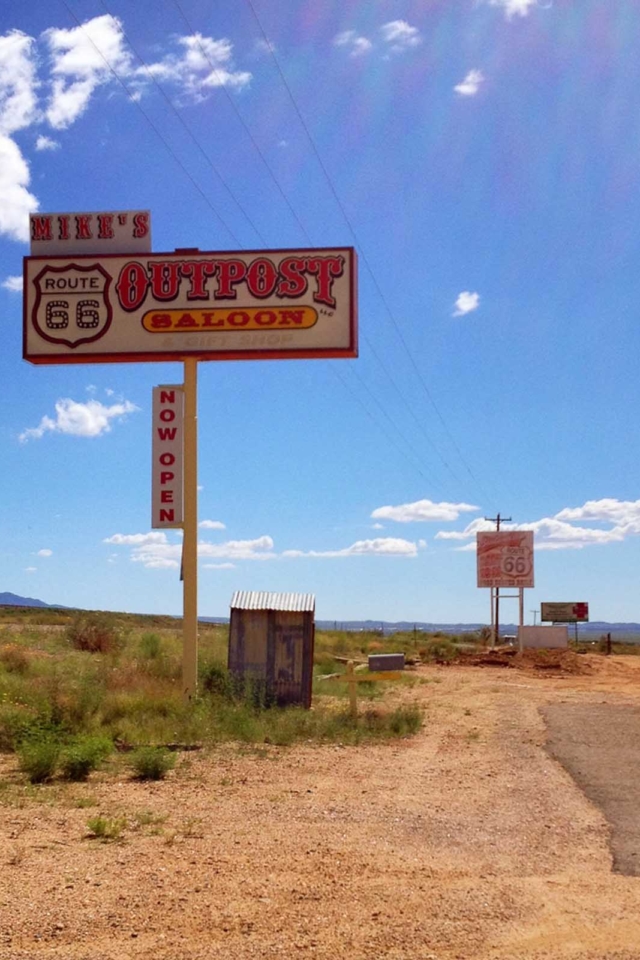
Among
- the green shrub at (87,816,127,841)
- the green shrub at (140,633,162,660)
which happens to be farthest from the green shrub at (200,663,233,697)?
the green shrub at (87,816,127,841)

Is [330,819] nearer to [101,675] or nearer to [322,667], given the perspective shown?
[101,675]

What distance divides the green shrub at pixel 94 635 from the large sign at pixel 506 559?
24.2m

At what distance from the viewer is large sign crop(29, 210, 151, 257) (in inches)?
838

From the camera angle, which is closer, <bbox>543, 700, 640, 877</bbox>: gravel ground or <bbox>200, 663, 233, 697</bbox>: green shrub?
<bbox>543, 700, 640, 877</bbox>: gravel ground

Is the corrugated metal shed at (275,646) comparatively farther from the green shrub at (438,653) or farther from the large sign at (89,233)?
the green shrub at (438,653)

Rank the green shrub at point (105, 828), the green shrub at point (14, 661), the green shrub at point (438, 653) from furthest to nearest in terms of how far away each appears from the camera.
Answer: the green shrub at point (438, 653), the green shrub at point (14, 661), the green shrub at point (105, 828)

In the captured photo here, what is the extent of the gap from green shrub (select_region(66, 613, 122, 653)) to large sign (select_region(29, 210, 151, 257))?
1605 cm

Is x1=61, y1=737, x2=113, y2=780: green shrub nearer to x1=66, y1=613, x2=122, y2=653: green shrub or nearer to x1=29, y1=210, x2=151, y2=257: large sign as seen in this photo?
x1=29, y1=210, x2=151, y2=257: large sign

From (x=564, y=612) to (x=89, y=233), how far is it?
56688 millimetres

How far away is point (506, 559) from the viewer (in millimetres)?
54812

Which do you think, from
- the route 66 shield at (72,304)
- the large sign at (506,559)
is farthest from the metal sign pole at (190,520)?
the large sign at (506,559)

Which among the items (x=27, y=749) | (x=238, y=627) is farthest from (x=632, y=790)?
(x=238, y=627)

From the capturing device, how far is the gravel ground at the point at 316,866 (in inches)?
245

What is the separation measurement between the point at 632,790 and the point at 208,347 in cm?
1215
